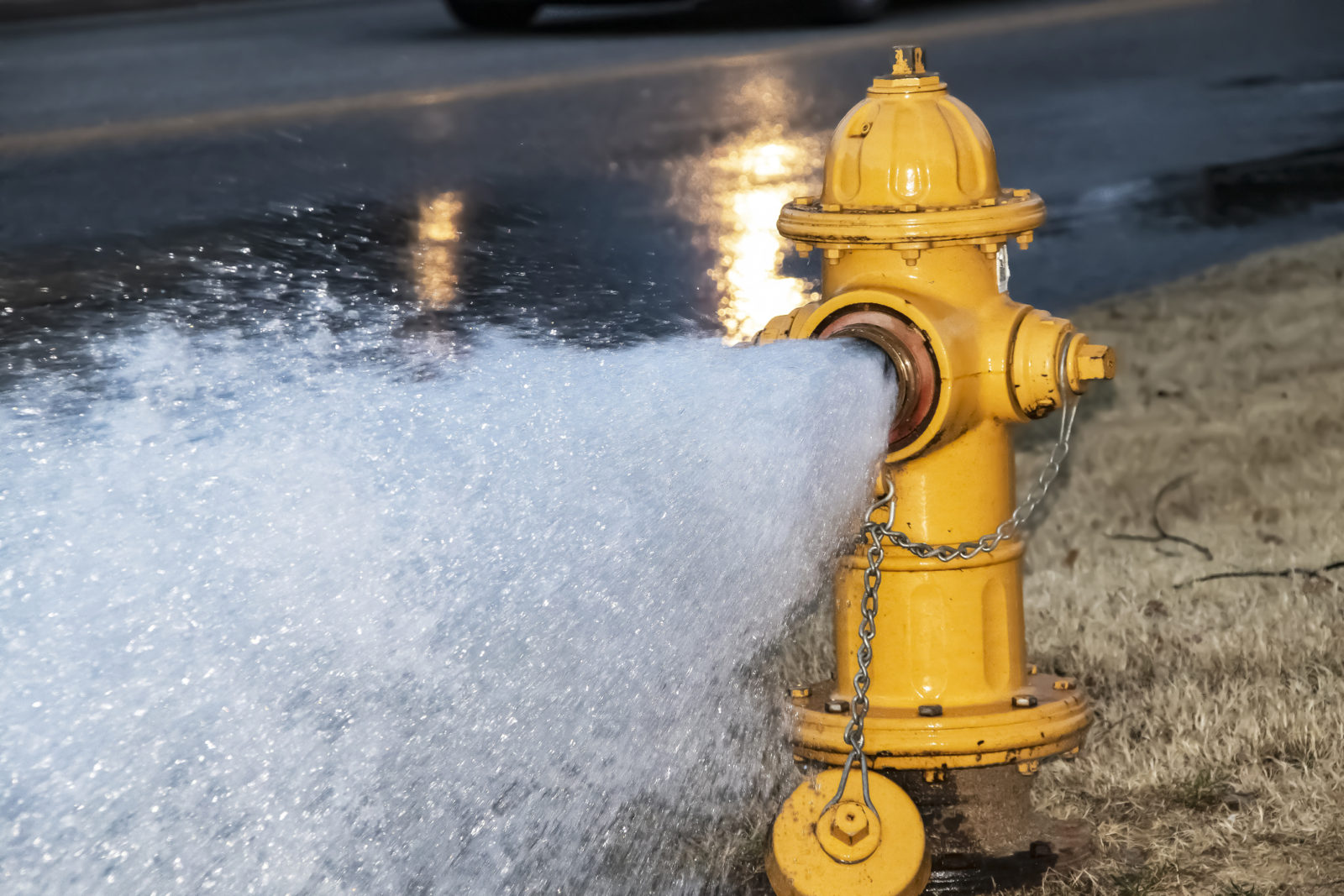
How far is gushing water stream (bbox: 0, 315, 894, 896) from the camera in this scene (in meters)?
1.92

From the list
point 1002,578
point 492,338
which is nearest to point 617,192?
point 492,338

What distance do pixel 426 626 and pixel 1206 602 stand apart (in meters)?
1.57

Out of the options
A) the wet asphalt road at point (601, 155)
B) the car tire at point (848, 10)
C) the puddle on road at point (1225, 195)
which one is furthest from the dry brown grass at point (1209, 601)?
the car tire at point (848, 10)

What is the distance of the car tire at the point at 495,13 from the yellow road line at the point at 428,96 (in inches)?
106

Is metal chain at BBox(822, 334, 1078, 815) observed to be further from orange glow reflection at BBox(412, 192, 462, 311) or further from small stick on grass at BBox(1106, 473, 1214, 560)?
orange glow reflection at BBox(412, 192, 462, 311)

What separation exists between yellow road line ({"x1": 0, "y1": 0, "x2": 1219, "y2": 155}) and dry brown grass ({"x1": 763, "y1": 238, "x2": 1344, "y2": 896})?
19.1 ft

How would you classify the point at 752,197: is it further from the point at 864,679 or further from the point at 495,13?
the point at 495,13

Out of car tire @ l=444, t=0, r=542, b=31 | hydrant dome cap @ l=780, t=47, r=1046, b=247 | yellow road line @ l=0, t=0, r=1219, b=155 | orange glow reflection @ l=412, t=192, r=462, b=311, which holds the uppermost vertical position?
car tire @ l=444, t=0, r=542, b=31

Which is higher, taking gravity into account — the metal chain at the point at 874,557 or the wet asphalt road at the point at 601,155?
the wet asphalt road at the point at 601,155

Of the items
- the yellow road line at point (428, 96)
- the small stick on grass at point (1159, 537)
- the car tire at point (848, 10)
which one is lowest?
the small stick on grass at point (1159, 537)

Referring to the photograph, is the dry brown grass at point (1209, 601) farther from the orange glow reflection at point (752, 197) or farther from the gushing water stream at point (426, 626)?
the orange glow reflection at point (752, 197)

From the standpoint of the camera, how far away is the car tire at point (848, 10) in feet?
35.9

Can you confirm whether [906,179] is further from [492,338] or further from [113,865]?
[492,338]

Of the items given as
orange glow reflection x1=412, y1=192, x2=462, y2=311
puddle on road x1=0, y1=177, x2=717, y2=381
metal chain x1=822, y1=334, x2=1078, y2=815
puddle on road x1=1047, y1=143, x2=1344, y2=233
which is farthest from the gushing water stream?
puddle on road x1=1047, y1=143, x2=1344, y2=233
